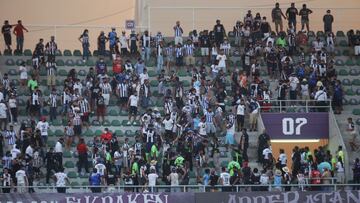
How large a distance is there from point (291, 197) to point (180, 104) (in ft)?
20.9

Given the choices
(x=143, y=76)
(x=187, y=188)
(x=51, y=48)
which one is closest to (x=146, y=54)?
(x=143, y=76)

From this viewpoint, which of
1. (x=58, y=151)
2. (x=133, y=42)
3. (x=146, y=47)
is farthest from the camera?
(x=133, y=42)

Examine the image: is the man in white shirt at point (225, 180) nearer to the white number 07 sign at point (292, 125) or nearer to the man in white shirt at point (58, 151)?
the white number 07 sign at point (292, 125)

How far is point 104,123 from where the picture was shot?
41.8 metres

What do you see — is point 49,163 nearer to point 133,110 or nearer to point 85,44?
point 133,110

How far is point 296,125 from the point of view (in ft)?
138

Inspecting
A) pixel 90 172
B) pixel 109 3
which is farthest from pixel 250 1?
pixel 90 172

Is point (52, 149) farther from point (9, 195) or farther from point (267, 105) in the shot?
point (267, 105)

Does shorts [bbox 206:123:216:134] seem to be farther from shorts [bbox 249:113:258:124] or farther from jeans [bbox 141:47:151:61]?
jeans [bbox 141:47:151:61]

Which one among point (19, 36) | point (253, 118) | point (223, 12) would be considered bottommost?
point (253, 118)

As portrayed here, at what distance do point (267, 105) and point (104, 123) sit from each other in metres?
5.53

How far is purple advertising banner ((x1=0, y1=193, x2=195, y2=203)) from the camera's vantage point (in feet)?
120

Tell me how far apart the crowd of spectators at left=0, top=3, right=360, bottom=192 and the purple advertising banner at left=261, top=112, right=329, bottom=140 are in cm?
52

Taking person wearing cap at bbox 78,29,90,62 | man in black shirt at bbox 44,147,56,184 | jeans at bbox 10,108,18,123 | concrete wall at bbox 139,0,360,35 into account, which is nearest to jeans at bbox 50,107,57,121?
jeans at bbox 10,108,18,123
